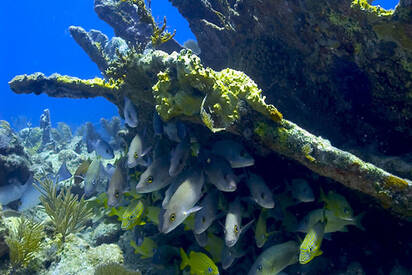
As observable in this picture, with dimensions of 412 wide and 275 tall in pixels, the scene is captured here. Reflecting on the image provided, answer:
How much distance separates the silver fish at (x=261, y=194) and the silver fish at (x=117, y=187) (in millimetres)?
1796

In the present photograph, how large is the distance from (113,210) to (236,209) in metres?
2.08

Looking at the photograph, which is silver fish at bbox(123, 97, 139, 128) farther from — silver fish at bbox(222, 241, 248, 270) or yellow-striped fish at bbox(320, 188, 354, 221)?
yellow-striped fish at bbox(320, 188, 354, 221)

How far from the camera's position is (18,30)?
12950 centimetres

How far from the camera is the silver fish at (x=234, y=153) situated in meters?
3.35

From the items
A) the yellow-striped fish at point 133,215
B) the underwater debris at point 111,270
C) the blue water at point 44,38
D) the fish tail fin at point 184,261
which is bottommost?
the underwater debris at point 111,270

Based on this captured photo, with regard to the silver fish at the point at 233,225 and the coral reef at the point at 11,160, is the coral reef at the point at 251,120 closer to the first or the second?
the silver fish at the point at 233,225

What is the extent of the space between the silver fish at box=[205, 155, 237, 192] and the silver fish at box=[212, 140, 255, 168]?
2.7 inches

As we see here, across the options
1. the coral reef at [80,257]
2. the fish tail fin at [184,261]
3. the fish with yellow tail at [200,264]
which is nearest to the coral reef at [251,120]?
the fish with yellow tail at [200,264]

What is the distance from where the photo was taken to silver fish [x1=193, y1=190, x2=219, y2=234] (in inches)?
126

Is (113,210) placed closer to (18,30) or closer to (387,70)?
(387,70)

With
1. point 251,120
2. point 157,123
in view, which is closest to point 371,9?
point 251,120

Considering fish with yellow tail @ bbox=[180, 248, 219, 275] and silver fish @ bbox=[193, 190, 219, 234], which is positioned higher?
silver fish @ bbox=[193, 190, 219, 234]

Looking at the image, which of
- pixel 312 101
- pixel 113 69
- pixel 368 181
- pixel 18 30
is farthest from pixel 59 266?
pixel 18 30

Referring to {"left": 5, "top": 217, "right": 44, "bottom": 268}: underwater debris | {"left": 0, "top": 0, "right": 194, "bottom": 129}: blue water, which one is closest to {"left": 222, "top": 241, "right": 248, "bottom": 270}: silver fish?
{"left": 5, "top": 217, "right": 44, "bottom": 268}: underwater debris
